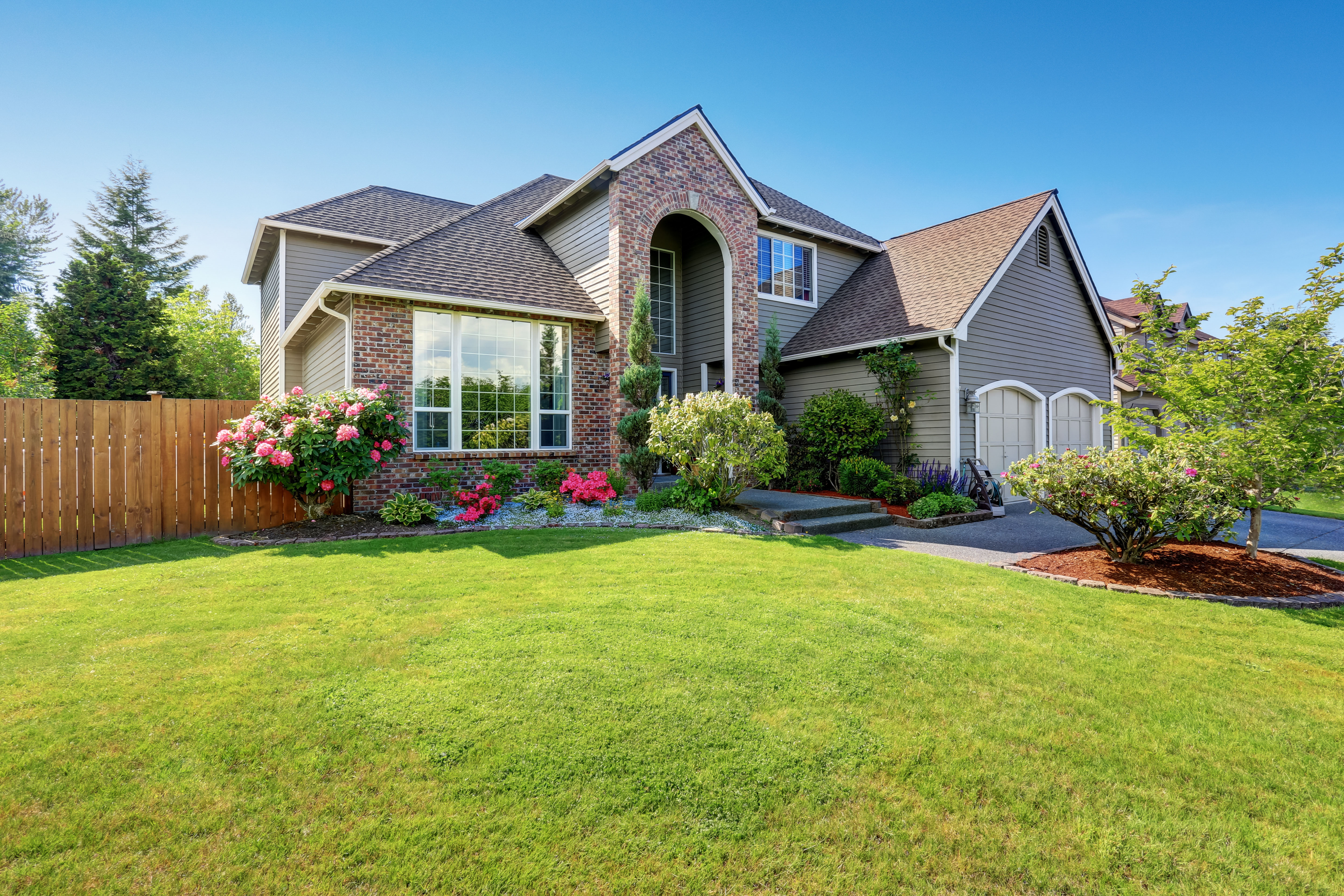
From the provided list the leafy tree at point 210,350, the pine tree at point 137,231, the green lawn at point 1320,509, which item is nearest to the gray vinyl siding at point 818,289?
the green lawn at point 1320,509

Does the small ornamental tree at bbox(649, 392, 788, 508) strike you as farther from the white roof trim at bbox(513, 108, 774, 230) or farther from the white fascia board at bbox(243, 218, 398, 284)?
the white fascia board at bbox(243, 218, 398, 284)

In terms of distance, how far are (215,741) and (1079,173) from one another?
62.8 feet

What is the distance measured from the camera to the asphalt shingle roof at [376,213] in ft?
45.1

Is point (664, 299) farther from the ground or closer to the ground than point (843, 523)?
farther from the ground

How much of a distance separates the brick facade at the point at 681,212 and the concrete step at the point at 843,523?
3.96 metres

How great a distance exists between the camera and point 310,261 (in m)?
13.7

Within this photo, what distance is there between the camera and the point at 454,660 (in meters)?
3.47

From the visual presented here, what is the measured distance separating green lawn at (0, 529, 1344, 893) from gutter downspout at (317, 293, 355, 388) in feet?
17.1

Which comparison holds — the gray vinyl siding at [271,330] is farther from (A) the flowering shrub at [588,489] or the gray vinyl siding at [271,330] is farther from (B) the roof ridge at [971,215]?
(B) the roof ridge at [971,215]

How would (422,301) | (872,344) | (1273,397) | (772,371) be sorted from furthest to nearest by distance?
(772,371) → (872,344) → (422,301) → (1273,397)

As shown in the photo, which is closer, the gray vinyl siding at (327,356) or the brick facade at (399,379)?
the brick facade at (399,379)

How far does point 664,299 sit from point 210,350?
23052mm

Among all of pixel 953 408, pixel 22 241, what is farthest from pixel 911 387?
pixel 22 241

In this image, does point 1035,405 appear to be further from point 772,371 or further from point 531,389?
point 531,389
